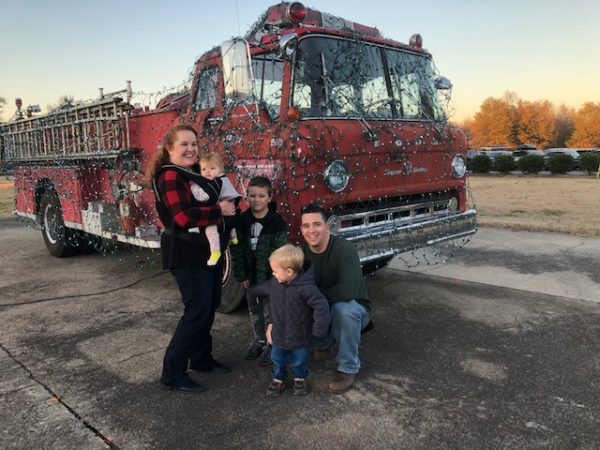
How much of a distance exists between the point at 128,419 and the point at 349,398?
1.26 metres

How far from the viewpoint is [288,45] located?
4.21 metres

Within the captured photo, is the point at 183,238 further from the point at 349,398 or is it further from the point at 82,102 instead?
the point at 82,102

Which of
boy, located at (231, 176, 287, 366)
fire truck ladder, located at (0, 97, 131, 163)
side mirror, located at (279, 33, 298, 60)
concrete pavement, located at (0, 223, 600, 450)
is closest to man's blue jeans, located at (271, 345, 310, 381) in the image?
concrete pavement, located at (0, 223, 600, 450)

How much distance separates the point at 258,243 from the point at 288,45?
1677 mm

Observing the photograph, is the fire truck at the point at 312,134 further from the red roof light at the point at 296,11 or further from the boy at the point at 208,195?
the boy at the point at 208,195

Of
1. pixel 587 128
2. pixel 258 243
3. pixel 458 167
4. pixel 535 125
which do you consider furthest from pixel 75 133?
pixel 535 125

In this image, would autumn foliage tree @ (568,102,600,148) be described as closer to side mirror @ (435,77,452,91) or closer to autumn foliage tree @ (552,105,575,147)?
autumn foliage tree @ (552,105,575,147)

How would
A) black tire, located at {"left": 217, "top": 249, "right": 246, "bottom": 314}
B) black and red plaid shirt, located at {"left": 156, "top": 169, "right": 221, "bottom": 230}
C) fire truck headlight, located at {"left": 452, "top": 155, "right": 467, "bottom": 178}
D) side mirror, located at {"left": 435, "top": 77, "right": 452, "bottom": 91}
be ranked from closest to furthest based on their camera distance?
black and red plaid shirt, located at {"left": 156, "top": 169, "right": 221, "bottom": 230} < black tire, located at {"left": 217, "top": 249, "right": 246, "bottom": 314} < fire truck headlight, located at {"left": 452, "top": 155, "right": 467, "bottom": 178} < side mirror, located at {"left": 435, "top": 77, "right": 452, "bottom": 91}

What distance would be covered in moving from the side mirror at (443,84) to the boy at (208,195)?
10.5 ft

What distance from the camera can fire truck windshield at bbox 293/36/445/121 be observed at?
4348 millimetres

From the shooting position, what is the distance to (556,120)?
7731 cm

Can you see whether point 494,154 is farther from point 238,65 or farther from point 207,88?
point 238,65

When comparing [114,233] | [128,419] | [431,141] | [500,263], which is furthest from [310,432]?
[500,263]

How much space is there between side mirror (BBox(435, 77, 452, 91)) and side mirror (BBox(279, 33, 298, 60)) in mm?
2066
